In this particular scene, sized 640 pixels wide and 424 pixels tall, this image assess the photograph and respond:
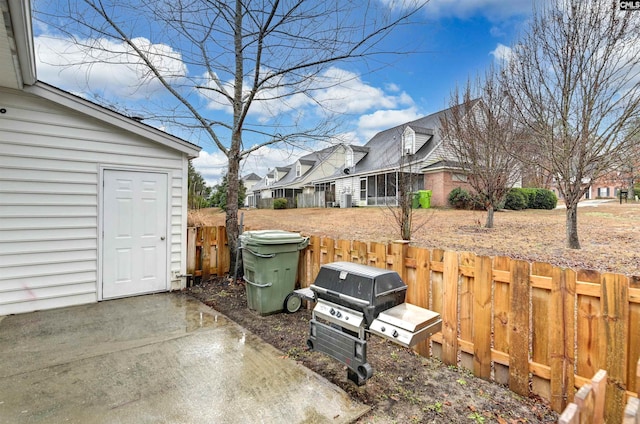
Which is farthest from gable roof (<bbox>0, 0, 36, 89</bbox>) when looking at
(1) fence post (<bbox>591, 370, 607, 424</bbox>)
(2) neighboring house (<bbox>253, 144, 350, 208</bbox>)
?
(2) neighboring house (<bbox>253, 144, 350, 208</bbox>)

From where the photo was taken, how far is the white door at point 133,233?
16.0ft

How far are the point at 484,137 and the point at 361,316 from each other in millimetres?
10347

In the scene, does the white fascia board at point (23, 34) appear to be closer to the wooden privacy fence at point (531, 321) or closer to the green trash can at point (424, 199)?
the wooden privacy fence at point (531, 321)

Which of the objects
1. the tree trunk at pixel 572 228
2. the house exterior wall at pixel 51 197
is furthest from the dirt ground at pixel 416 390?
the tree trunk at pixel 572 228

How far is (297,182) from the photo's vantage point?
32094 mm

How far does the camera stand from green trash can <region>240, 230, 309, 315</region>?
4.25 m

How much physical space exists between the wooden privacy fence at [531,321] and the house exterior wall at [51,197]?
461 cm

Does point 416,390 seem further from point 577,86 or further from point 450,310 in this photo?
point 577,86

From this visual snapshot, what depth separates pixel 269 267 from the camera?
4.27 meters

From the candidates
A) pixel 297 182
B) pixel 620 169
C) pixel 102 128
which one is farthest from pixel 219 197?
pixel 620 169

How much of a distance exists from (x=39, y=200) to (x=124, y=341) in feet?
8.52

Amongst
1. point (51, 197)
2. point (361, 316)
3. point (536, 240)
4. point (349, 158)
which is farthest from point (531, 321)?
point (349, 158)

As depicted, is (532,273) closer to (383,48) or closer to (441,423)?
(441,423)

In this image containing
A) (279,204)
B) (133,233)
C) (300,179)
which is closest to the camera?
(133,233)
